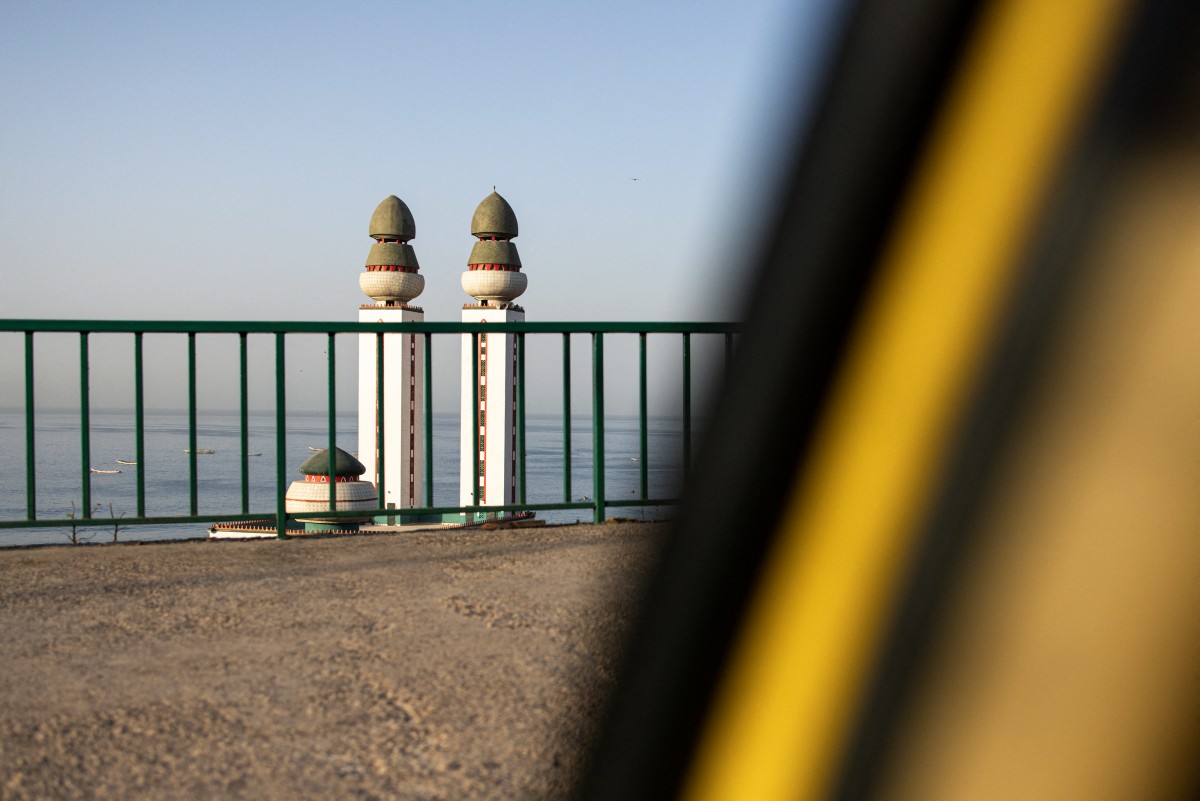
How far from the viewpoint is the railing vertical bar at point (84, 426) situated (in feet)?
16.7

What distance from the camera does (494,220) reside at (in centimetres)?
3653

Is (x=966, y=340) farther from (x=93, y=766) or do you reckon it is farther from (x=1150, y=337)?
(x=93, y=766)

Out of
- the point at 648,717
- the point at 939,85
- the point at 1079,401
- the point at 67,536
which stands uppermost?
the point at 939,85

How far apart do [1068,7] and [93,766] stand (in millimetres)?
2223

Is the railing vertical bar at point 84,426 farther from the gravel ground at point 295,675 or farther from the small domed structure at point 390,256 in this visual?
the small domed structure at point 390,256

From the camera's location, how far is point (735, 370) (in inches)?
14.6

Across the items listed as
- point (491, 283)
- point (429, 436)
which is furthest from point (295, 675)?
point (491, 283)

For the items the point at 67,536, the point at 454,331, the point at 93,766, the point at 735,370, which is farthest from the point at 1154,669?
the point at 67,536

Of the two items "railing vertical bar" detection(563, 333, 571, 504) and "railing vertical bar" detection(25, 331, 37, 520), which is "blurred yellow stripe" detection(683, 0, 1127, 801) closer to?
"railing vertical bar" detection(563, 333, 571, 504)

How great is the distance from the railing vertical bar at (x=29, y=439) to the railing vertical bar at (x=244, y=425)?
1.01 metres

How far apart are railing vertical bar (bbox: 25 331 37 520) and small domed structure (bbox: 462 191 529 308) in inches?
1236

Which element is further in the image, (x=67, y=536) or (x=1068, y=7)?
(x=67, y=536)

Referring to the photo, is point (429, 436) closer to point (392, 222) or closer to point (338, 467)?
point (338, 467)

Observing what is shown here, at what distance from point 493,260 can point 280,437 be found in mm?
31579
